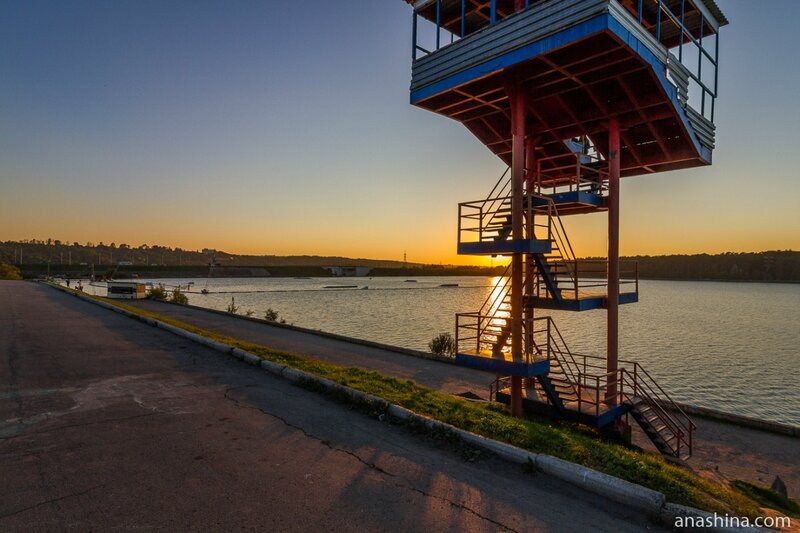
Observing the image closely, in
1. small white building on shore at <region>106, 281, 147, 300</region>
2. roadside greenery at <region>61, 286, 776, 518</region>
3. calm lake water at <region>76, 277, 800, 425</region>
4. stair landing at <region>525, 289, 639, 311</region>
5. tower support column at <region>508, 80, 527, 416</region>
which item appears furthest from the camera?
small white building on shore at <region>106, 281, 147, 300</region>

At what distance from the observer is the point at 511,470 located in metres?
6.37

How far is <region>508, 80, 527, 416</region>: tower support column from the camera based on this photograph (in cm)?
1030

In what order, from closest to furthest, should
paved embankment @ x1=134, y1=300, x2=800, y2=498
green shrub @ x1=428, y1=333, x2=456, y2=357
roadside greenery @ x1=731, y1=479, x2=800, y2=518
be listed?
roadside greenery @ x1=731, y1=479, x2=800, y2=518
paved embankment @ x1=134, y1=300, x2=800, y2=498
green shrub @ x1=428, y1=333, x2=456, y2=357

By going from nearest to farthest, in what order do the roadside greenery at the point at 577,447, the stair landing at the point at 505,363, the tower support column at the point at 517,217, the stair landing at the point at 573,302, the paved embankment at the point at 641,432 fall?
the roadside greenery at the point at 577,447, the stair landing at the point at 505,363, the tower support column at the point at 517,217, the stair landing at the point at 573,302, the paved embankment at the point at 641,432

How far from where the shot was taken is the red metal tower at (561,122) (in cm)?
979

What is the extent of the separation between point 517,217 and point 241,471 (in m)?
7.63

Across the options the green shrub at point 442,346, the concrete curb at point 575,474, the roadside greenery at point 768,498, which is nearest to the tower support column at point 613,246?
the roadside greenery at point 768,498

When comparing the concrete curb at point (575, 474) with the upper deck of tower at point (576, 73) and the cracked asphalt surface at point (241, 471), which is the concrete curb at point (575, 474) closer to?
the cracked asphalt surface at point (241, 471)

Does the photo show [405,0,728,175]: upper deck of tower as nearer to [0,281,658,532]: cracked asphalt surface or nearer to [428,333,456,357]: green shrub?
[0,281,658,532]: cracked asphalt surface

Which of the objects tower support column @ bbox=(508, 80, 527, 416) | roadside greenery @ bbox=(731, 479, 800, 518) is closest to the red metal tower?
tower support column @ bbox=(508, 80, 527, 416)

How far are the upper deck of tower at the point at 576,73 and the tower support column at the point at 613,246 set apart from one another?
70cm

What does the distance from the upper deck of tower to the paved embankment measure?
26.9 ft

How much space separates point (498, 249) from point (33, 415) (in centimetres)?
992

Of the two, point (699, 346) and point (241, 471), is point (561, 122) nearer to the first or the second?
point (241, 471)
